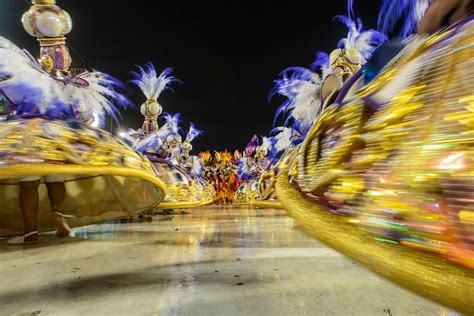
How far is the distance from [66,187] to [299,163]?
2870 millimetres

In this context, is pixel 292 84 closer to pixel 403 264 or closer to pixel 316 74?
pixel 316 74

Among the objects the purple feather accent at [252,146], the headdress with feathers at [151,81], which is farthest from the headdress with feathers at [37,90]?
the purple feather accent at [252,146]

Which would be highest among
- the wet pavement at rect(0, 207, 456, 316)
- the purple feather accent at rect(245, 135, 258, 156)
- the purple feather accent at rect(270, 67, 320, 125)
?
the purple feather accent at rect(245, 135, 258, 156)

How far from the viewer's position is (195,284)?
1304 millimetres

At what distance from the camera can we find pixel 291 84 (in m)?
3.54

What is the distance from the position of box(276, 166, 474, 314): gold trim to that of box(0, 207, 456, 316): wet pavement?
0.44 metres

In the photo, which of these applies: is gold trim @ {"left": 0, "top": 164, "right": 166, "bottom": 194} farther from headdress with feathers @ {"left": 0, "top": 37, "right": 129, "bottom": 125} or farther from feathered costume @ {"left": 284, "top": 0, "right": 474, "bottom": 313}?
feathered costume @ {"left": 284, "top": 0, "right": 474, "bottom": 313}

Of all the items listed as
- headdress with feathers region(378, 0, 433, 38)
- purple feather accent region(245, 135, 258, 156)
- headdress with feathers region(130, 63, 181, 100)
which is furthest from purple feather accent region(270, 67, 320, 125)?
purple feather accent region(245, 135, 258, 156)

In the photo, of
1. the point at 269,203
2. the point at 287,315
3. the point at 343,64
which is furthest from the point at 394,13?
the point at 343,64

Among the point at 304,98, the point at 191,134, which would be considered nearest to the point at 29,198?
the point at 304,98

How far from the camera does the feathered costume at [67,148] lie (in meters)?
1.95

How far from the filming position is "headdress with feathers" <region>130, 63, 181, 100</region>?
27.2ft

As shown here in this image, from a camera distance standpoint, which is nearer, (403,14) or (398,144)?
(398,144)

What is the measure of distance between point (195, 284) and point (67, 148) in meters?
→ 1.27
